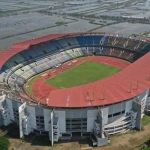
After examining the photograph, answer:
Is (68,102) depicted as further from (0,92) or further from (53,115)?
(0,92)

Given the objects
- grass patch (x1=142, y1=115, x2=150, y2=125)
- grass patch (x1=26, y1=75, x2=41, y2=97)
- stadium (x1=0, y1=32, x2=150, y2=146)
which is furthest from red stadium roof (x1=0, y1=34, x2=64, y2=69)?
grass patch (x1=142, y1=115, x2=150, y2=125)

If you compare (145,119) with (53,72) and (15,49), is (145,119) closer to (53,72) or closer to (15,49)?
(53,72)

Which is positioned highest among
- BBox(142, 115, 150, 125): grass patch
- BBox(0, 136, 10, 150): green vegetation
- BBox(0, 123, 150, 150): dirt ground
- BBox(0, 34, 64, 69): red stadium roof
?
BBox(0, 34, 64, 69): red stadium roof

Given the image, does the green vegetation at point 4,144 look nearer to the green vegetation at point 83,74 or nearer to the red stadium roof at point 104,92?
the red stadium roof at point 104,92

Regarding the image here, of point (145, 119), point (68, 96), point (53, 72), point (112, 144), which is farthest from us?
point (53, 72)

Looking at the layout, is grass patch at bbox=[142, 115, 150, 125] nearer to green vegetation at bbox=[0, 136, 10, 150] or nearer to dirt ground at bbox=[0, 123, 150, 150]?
dirt ground at bbox=[0, 123, 150, 150]

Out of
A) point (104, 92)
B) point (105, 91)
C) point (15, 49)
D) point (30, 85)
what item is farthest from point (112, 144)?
point (15, 49)

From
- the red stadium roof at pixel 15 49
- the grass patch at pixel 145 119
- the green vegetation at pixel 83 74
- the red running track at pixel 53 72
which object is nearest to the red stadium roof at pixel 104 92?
the grass patch at pixel 145 119

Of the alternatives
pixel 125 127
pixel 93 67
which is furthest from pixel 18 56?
pixel 125 127
